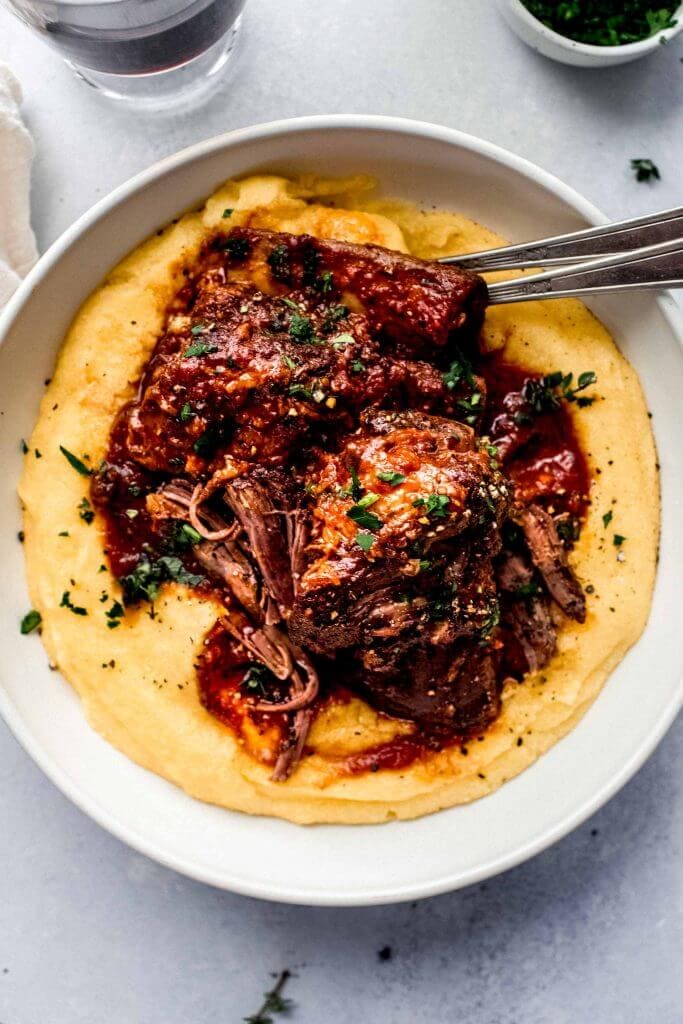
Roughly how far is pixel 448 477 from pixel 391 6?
12.4ft

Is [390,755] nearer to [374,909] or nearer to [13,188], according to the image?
[374,909]

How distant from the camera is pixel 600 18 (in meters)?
6.04

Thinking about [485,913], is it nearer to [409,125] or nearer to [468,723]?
[468,723]

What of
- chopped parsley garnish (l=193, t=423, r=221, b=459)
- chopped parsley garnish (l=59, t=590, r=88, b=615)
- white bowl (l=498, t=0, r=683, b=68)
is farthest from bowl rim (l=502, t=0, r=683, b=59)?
chopped parsley garnish (l=59, t=590, r=88, b=615)

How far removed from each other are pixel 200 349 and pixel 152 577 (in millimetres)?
1479

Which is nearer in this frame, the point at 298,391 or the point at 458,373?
the point at 298,391

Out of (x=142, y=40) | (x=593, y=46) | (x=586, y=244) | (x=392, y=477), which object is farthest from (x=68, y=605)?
(x=593, y=46)

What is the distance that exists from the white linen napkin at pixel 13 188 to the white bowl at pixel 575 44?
3482 millimetres

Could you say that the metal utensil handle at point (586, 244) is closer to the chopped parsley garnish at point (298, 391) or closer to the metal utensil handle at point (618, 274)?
the metal utensil handle at point (618, 274)

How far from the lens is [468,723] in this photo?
5512 millimetres

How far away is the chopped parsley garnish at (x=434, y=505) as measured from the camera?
15.2 ft

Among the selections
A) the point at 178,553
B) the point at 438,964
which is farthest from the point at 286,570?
the point at 438,964

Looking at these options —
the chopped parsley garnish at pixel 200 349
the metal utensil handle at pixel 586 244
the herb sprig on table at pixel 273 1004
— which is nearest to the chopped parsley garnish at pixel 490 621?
the metal utensil handle at pixel 586 244

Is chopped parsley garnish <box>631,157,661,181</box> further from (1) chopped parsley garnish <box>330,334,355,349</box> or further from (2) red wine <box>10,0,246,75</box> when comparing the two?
(2) red wine <box>10,0,246,75</box>
